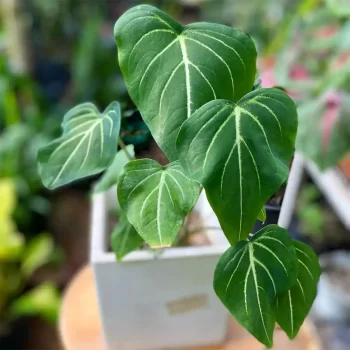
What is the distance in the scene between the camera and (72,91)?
5.69ft

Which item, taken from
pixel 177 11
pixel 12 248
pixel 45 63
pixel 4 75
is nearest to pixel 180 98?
pixel 12 248

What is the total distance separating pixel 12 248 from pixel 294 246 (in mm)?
861

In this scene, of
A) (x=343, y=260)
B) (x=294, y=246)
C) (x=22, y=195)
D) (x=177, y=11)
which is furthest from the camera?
(x=177, y=11)

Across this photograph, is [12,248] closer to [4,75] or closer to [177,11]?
[4,75]

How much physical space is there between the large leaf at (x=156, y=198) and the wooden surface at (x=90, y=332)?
0.33 metres

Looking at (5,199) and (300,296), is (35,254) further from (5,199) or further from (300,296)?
(300,296)

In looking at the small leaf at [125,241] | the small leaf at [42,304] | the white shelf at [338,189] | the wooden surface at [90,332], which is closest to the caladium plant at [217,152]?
the small leaf at [125,241]

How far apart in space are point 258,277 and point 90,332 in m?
0.39

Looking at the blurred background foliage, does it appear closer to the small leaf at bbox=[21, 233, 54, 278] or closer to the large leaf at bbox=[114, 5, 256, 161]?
the small leaf at bbox=[21, 233, 54, 278]

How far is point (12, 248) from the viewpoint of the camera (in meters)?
1.24

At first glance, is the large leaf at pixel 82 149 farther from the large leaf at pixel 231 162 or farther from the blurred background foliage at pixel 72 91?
the blurred background foliage at pixel 72 91

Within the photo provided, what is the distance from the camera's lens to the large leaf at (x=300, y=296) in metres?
0.54

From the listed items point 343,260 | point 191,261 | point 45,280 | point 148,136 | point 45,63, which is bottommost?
point 45,280

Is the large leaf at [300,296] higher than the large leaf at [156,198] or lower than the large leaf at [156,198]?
lower
